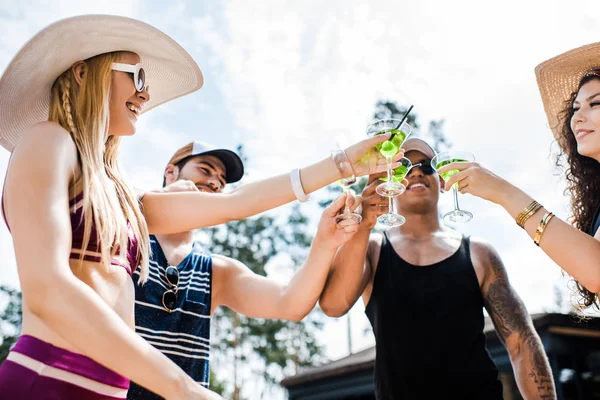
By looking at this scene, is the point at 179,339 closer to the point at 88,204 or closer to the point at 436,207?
the point at 88,204

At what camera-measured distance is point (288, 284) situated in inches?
136

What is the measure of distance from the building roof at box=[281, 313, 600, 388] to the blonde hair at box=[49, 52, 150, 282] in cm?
631

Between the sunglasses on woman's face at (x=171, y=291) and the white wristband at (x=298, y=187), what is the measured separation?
101 centimetres

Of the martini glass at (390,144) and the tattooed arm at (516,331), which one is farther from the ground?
the martini glass at (390,144)

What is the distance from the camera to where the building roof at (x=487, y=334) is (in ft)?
35.0

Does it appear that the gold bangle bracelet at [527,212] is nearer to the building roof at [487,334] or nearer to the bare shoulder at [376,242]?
the bare shoulder at [376,242]

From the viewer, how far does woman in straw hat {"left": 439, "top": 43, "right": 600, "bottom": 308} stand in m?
2.77

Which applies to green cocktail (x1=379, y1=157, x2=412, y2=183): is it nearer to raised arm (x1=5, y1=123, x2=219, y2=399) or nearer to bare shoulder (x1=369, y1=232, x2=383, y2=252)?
bare shoulder (x1=369, y1=232, x2=383, y2=252)

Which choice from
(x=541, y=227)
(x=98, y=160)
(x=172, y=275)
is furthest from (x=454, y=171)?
(x=98, y=160)

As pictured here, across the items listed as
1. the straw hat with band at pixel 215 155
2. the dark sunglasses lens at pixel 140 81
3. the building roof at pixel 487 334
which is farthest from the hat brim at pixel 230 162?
the building roof at pixel 487 334

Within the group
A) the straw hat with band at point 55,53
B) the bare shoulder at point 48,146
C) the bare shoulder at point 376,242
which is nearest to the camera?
the bare shoulder at point 48,146

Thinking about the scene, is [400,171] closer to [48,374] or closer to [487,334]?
[48,374]

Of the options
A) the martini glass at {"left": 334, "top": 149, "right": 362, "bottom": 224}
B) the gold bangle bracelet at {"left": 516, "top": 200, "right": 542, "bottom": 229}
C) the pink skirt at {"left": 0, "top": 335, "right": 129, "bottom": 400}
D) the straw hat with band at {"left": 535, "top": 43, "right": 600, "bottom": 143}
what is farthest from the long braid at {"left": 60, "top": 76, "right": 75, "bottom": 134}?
the straw hat with band at {"left": 535, "top": 43, "right": 600, "bottom": 143}

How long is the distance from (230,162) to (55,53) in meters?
2.28
